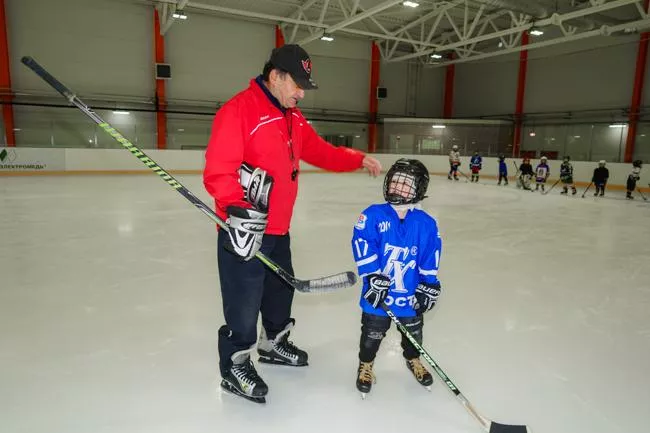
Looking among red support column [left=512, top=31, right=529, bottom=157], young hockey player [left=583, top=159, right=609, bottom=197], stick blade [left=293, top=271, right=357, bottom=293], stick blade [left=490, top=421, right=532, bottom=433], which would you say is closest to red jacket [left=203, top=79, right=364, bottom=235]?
stick blade [left=293, top=271, right=357, bottom=293]

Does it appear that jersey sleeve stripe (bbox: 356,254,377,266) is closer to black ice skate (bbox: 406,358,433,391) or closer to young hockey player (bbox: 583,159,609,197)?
black ice skate (bbox: 406,358,433,391)

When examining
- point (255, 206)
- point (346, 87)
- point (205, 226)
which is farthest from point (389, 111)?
point (255, 206)

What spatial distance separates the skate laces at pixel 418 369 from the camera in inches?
73.9

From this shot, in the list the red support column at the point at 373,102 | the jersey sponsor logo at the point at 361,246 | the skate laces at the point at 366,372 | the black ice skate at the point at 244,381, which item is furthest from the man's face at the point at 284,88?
the red support column at the point at 373,102

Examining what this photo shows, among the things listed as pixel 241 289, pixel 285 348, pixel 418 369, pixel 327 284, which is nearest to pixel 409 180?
pixel 327 284

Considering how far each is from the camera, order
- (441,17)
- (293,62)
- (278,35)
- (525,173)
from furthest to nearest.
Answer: (278,35) < (441,17) < (525,173) < (293,62)

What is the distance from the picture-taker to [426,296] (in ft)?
5.36

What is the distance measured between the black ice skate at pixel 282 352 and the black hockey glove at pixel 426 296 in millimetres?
650

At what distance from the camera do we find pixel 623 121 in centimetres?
1377

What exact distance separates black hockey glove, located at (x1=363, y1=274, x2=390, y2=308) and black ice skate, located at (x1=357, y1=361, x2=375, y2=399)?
368mm

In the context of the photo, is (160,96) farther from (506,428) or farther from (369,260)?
(506,428)

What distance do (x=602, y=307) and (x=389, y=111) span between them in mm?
16751

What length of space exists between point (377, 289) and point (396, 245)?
0.19 m

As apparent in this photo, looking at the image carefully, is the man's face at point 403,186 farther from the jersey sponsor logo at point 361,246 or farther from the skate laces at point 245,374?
the skate laces at point 245,374
